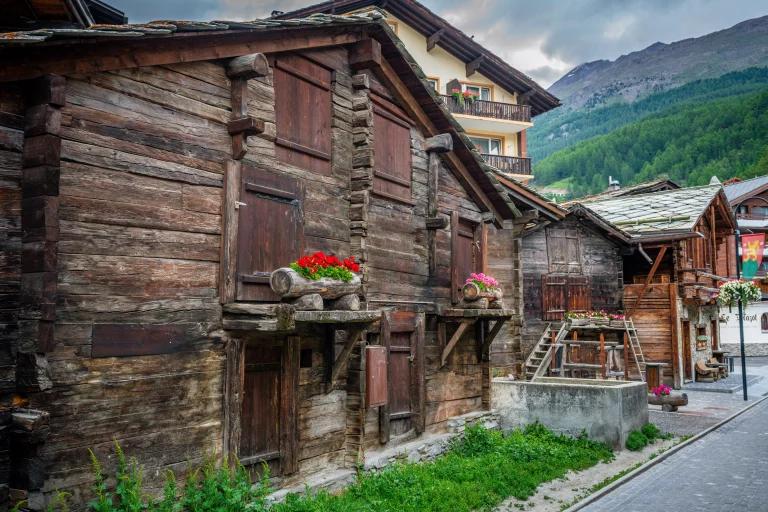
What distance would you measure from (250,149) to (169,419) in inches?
137

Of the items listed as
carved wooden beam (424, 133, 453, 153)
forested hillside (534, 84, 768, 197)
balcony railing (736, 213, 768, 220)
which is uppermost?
forested hillside (534, 84, 768, 197)

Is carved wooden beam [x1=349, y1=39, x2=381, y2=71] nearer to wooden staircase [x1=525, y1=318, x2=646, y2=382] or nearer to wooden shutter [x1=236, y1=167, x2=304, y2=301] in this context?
wooden shutter [x1=236, y1=167, x2=304, y2=301]

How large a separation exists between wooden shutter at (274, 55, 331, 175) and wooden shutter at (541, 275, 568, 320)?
14.0 metres

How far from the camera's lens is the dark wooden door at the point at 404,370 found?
37.4 ft

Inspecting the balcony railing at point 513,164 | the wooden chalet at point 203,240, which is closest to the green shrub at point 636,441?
the wooden chalet at point 203,240

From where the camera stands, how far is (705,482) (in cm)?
1119

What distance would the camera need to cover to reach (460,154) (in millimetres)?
13711

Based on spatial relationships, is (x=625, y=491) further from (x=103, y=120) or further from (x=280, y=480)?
(x=103, y=120)

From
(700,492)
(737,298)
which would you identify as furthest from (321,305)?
(737,298)

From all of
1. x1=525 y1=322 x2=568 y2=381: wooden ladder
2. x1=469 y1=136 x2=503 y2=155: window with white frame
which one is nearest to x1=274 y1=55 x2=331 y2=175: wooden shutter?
x1=525 y1=322 x2=568 y2=381: wooden ladder

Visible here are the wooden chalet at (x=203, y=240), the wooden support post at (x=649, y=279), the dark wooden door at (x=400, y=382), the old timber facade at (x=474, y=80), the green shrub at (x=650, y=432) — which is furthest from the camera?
the old timber facade at (x=474, y=80)

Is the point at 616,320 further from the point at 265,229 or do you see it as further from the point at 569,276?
the point at 265,229

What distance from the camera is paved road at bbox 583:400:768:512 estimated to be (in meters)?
9.88

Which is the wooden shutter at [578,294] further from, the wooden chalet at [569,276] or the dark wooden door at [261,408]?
the dark wooden door at [261,408]
